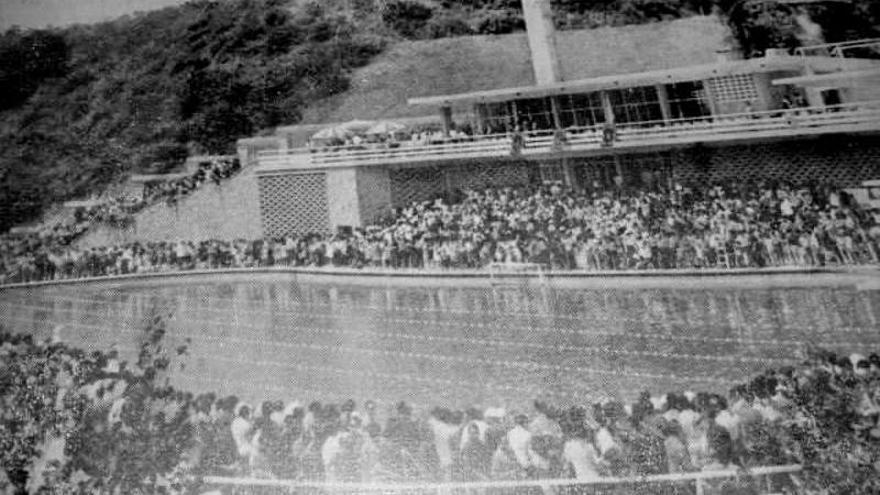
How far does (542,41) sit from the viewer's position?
39.9 feet

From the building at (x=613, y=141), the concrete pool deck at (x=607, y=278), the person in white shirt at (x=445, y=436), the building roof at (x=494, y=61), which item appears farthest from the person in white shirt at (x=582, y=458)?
the building roof at (x=494, y=61)

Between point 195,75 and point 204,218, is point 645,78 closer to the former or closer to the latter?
point 195,75

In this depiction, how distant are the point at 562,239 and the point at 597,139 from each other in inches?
121

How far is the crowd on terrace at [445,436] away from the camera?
3623 mm

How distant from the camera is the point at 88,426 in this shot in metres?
4.54

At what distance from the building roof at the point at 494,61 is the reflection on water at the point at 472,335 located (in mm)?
5026

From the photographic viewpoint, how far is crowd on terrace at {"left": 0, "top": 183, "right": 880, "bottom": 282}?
235 inches

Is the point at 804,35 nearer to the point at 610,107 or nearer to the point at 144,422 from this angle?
the point at 610,107

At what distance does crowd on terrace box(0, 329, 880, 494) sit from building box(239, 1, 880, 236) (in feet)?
12.8

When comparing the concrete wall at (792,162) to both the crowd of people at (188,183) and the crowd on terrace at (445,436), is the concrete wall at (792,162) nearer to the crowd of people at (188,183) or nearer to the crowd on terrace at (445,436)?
the crowd on terrace at (445,436)

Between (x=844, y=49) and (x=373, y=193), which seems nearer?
(x=844, y=49)

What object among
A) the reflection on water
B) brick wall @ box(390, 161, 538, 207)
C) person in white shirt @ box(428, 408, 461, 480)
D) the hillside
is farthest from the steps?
person in white shirt @ box(428, 408, 461, 480)

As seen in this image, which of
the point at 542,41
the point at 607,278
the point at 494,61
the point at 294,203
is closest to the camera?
the point at 607,278

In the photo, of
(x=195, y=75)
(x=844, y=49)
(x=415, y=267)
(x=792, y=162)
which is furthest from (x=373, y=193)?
(x=844, y=49)
